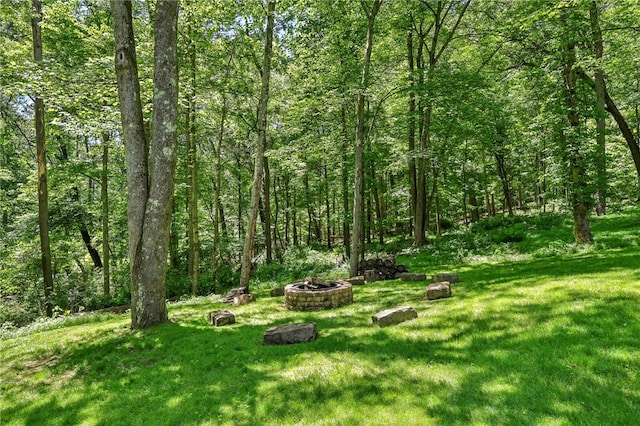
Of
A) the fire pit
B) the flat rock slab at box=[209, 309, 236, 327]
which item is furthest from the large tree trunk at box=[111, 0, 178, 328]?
the fire pit

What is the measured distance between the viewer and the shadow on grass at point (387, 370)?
4148 mm

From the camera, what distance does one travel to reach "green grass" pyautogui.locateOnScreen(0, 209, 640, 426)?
4184 millimetres

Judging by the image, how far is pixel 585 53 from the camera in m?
12.3

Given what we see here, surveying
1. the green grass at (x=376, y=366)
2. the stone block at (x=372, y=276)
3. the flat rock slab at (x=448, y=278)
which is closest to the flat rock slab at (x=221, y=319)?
the green grass at (x=376, y=366)

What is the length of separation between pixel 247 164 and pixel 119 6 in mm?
17852

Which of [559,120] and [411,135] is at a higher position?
[411,135]

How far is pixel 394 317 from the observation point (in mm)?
7254

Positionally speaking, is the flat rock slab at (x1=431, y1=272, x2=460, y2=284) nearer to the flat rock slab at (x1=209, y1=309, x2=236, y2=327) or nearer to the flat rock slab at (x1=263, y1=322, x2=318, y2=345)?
the flat rock slab at (x1=263, y1=322, x2=318, y2=345)

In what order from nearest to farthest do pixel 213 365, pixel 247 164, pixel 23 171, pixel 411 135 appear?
pixel 213 365, pixel 411 135, pixel 23 171, pixel 247 164

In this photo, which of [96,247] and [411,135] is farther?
[96,247]

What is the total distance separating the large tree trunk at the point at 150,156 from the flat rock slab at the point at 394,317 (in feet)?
16.8

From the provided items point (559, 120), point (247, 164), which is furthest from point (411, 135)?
point (247, 164)

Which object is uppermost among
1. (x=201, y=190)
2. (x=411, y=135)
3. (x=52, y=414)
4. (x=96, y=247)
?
A: (x=411, y=135)

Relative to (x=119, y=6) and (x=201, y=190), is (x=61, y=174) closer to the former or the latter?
(x=201, y=190)
